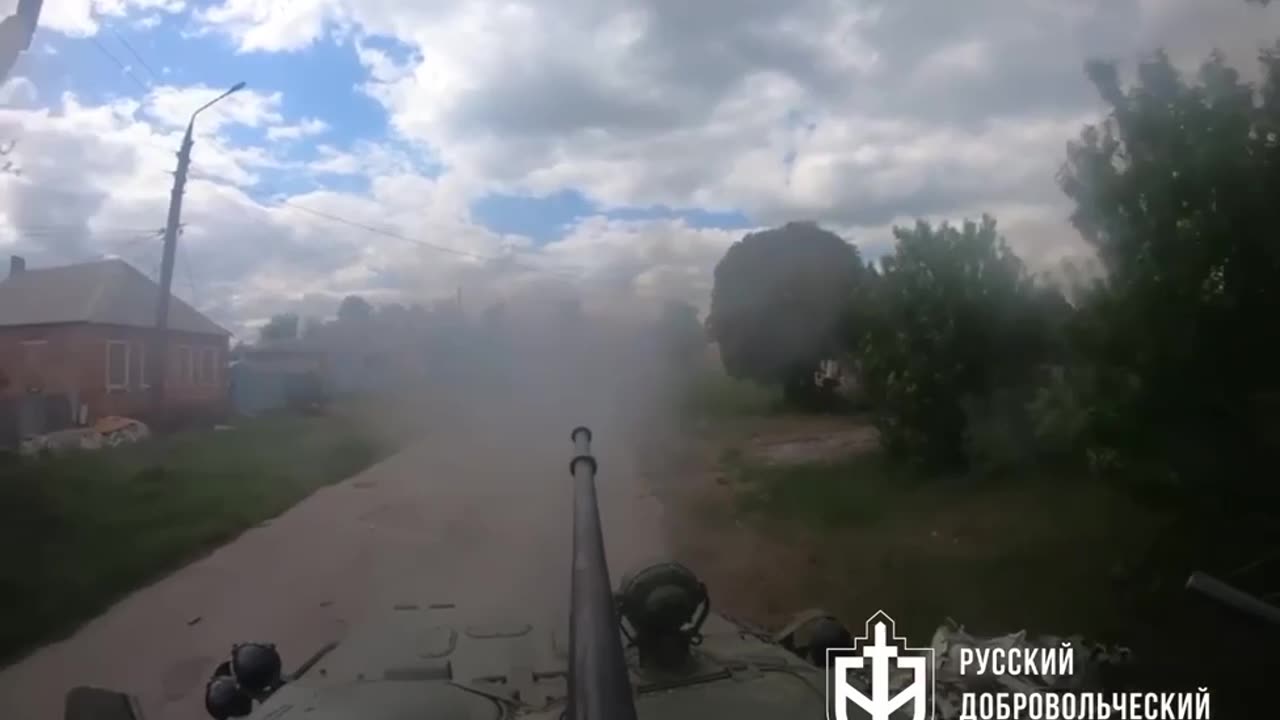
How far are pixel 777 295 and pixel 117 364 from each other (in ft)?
20.8

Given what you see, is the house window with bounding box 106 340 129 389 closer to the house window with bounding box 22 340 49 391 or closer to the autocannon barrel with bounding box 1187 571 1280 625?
the house window with bounding box 22 340 49 391

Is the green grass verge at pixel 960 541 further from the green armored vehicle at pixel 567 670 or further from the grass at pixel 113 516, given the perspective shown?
the grass at pixel 113 516

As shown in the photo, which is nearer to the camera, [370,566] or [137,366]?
[137,366]

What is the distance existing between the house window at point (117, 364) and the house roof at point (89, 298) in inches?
8.9

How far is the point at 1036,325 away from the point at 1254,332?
1708 millimetres

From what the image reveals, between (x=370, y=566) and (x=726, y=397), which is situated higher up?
(x=726, y=397)

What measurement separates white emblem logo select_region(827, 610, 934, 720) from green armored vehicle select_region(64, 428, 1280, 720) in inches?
0.5

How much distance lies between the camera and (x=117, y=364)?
10.5 metres

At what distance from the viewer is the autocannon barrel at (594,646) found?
87.0 inches

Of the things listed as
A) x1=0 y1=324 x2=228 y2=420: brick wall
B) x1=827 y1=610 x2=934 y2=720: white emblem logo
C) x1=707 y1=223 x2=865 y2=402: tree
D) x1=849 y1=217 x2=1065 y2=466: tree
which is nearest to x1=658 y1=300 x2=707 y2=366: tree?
x1=707 y1=223 x2=865 y2=402: tree

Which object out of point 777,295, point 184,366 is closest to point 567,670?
point 777,295

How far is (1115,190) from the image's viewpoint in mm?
6500

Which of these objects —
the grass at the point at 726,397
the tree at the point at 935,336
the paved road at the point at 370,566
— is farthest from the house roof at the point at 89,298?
the tree at the point at 935,336

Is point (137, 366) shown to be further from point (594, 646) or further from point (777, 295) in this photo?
point (594, 646)
